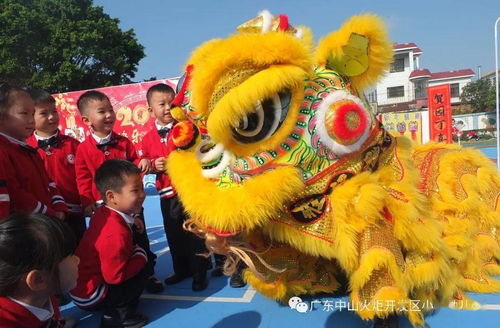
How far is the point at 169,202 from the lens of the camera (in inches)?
105

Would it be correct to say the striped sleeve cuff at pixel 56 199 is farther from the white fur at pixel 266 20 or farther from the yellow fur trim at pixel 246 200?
the white fur at pixel 266 20

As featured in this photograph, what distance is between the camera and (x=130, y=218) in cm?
217

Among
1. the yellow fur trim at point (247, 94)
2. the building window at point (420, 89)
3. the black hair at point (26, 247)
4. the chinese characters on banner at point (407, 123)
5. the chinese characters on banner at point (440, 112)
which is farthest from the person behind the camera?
the building window at point (420, 89)

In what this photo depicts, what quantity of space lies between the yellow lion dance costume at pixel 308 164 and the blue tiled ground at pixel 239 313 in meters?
0.23

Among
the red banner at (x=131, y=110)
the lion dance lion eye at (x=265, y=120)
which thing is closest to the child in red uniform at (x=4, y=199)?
the lion dance lion eye at (x=265, y=120)

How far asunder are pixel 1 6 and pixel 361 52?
2000cm

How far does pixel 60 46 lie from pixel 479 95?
25.4 meters

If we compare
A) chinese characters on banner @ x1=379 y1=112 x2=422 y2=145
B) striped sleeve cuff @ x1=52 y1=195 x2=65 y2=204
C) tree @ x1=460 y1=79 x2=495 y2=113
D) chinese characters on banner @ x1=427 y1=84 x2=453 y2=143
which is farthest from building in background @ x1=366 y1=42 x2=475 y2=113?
striped sleeve cuff @ x1=52 y1=195 x2=65 y2=204

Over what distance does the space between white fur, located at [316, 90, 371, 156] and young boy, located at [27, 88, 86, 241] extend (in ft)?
6.74

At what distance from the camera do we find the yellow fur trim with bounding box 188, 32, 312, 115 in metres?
1.42

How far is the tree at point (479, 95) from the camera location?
2333 cm

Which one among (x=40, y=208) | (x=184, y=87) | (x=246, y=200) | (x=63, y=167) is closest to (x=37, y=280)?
(x=246, y=200)

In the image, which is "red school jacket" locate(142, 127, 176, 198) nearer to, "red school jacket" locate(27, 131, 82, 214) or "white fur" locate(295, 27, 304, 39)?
"red school jacket" locate(27, 131, 82, 214)

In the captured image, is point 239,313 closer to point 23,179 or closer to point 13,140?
point 23,179
